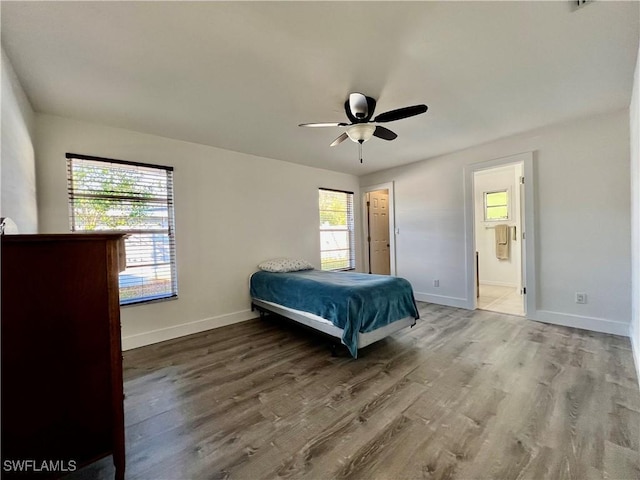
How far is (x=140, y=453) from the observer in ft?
4.89

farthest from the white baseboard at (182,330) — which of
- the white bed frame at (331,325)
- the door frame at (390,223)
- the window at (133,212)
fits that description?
the door frame at (390,223)

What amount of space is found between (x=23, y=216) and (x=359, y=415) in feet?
9.63

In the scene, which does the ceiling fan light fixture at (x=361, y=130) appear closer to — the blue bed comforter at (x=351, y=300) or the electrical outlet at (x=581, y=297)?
the blue bed comforter at (x=351, y=300)

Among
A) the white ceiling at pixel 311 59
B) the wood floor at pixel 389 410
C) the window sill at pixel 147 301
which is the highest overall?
the white ceiling at pixel 311 59

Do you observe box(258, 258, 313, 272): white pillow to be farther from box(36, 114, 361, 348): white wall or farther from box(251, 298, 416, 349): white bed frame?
box(251, 298, 416, 349): white bed frame

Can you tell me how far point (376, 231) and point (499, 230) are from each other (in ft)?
8.80

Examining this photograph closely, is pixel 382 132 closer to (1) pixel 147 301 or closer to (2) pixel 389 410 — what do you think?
(2) pixel 389 410

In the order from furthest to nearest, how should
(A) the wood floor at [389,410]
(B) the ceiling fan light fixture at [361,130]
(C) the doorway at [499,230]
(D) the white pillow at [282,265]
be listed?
(C) the doorway at [499,230] → (D) the white pillow at [282,265] → (B) the ceiling fan light fixture at [361,130] → (A) the wood floor at [389,410]

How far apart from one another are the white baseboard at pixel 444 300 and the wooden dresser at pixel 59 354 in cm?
437

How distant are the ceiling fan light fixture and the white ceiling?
27cm

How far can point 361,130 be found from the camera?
2.44m

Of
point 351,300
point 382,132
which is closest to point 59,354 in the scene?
point 351,300

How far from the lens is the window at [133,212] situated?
277cm

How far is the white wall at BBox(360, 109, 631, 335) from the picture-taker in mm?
2934
